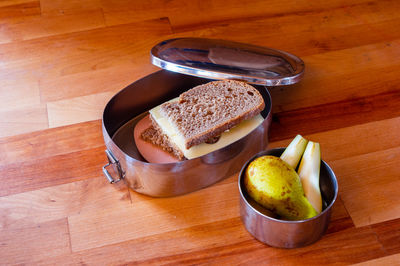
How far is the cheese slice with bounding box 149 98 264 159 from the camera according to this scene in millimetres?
936

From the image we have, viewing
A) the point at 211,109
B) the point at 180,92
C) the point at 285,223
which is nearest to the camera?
the point at 285,223

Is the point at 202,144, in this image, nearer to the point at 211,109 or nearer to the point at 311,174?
the point at 211,109

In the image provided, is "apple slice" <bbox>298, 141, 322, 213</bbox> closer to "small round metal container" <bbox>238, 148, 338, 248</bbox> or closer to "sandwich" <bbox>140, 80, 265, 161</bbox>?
"small round metal container" <bbox>238, 148, 338, 248</bbox>

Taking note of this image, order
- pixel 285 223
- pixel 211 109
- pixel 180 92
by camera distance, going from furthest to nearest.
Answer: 1. pixel 180 92
2. pixel 211 109
3. pixel 285 223

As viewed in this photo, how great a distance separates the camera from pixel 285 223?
0.78m

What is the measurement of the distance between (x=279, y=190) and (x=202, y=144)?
21 centimetres

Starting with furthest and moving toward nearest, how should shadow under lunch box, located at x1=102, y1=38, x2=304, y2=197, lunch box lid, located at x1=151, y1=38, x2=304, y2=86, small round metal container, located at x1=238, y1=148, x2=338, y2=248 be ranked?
lunch box lid, located at x1=151, y1=38, x2=304, y2=86, shadow under lunch box, located at x1=102, y1=38, x2=304, y2=197, small round metal container, located at x1=238, y1=148, x2=338, y2=248

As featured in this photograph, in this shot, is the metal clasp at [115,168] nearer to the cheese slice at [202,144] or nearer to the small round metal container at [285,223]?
the cheese slice at [202,144]

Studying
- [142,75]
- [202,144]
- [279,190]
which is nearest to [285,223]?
[279,190]

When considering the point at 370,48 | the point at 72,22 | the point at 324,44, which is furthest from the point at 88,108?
the point at 370,48

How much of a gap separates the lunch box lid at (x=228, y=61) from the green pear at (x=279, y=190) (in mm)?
230

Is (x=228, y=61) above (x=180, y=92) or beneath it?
above

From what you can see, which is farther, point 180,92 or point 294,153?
point 180,92

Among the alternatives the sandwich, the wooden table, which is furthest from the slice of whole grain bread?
the wooden table
